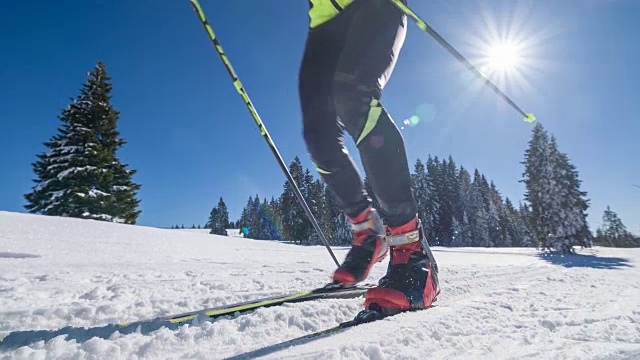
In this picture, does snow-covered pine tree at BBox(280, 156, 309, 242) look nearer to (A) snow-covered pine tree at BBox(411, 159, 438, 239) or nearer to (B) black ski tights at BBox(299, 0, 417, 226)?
(A) snow-covered pine tree at BBox(411, 159, 438, 239)

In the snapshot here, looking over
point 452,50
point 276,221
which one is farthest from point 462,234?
point 452,50

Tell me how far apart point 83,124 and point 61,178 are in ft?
14.3

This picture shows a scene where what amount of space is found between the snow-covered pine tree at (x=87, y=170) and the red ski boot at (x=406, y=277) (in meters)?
23.8

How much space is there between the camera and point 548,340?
3.05 feet

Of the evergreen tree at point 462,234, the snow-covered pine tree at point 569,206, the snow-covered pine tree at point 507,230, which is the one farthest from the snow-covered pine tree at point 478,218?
the snow-covered pine tree at point 569,206

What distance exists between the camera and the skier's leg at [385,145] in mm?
1394

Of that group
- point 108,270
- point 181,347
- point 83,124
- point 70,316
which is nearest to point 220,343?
point 181,347

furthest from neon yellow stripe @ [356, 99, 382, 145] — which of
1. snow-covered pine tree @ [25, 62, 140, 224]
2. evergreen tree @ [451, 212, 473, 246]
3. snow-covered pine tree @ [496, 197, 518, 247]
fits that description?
snow-covered pine tree @ [496, 197, 518, 247]

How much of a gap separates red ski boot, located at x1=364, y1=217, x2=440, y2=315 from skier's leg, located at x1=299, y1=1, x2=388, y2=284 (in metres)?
0.37

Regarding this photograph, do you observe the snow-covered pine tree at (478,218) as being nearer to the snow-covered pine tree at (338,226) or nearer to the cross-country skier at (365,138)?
the snow-covered pine tree at (338,226)

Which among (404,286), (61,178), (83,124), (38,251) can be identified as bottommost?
(404,286)

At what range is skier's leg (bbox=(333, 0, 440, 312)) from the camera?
4.57 ft

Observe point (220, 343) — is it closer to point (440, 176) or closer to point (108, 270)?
point (108, 270)

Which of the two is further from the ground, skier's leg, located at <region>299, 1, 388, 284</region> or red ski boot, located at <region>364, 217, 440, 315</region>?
skier's leg, located at <region>299, 1, 388, 284</region>
